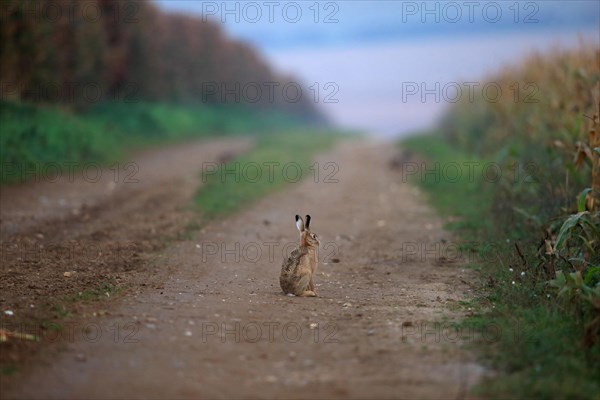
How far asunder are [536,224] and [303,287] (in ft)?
13.9

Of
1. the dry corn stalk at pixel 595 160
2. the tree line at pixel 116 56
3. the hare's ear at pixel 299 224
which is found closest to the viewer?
the hare's ear at pixel 299 224

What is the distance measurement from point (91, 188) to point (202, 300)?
30.6ft

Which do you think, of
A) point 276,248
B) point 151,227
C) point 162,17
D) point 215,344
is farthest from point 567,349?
point 162,17

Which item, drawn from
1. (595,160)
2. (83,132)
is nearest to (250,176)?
(83,132)

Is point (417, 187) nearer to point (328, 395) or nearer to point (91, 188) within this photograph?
point (91, 188)

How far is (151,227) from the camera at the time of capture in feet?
40.3

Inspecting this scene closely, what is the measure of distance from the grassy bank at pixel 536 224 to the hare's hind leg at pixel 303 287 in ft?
5.67

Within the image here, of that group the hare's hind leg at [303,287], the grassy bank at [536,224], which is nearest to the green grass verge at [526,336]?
the grassy bank at [536,224]

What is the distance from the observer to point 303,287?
27.1 ft

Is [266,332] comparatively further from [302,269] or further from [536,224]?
[536,224]

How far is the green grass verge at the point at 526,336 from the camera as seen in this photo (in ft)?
18.5

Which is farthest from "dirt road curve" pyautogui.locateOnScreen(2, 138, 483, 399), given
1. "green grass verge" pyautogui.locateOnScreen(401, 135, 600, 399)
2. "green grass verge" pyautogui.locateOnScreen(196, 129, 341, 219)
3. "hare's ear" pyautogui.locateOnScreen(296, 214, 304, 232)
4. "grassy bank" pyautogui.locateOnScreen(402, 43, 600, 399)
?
"green grass verge" pyautogui.locateOnScreen(196, 129, 341, 219)

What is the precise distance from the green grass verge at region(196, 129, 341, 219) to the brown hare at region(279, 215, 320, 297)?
17.2ft

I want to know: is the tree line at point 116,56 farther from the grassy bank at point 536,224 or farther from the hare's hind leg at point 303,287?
the hare's hind leg at point 303,287
